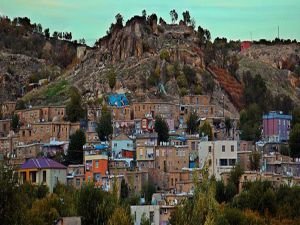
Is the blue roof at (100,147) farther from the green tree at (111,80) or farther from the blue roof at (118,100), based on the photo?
the green tree at (111,80)

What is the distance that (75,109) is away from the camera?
69125 millimetres

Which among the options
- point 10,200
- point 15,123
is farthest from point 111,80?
point 10,200

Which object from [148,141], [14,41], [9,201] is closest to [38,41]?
[14,41]

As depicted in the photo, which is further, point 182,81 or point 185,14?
point 185,14

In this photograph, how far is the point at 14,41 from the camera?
347ft

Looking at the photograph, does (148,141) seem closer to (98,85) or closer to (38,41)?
(98,85)

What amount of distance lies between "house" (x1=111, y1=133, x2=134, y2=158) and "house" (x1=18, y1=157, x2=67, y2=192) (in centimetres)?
491

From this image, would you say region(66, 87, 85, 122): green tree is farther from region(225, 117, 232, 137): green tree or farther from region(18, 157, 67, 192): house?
region(18, 157, 67, 192): house

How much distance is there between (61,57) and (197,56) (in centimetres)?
2324

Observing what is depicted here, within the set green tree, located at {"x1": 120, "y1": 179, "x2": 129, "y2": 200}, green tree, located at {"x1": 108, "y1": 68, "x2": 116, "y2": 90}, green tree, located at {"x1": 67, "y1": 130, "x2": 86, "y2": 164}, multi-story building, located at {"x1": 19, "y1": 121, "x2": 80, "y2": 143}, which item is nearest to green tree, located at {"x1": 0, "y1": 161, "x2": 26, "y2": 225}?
green tree, located at {"x1": 120, "y1": 179, "x2": 129, "y2": 200}

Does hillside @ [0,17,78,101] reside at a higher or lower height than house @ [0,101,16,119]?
higher

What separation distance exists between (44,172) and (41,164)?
2.32ft

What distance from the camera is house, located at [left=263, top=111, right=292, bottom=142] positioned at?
6844 centimetres

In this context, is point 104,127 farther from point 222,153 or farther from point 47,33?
point 47,33
